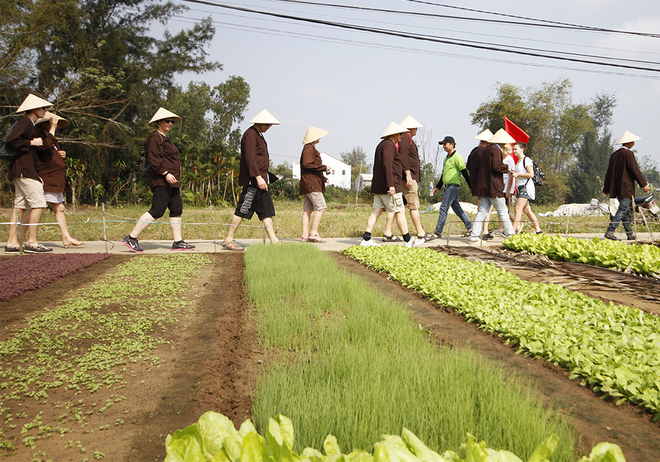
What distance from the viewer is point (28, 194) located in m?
6.36

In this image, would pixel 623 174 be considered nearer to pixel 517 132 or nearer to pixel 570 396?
pixel 517 132

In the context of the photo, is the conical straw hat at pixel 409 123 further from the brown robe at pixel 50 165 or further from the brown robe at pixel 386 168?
the brown robe at pixel 50 165

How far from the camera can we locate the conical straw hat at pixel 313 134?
308 inches

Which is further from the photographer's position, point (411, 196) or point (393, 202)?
point (411, 196)

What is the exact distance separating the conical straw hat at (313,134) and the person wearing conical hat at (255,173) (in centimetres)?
92

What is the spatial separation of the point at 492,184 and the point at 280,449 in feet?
24.0

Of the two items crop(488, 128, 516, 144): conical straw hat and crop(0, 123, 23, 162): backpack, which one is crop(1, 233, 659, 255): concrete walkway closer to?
crop(0, 123, 23, 162): backpack

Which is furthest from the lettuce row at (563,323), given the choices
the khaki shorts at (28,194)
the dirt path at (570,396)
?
the khaki shorts at (28,194)

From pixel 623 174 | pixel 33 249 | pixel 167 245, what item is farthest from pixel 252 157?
pixel 623 174

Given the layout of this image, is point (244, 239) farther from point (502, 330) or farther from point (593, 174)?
point (593, 174)

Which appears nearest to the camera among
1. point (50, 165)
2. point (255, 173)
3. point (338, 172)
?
point (50, 165)

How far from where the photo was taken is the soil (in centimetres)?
178

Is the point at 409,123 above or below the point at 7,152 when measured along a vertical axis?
above

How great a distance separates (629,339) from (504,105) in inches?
1480
